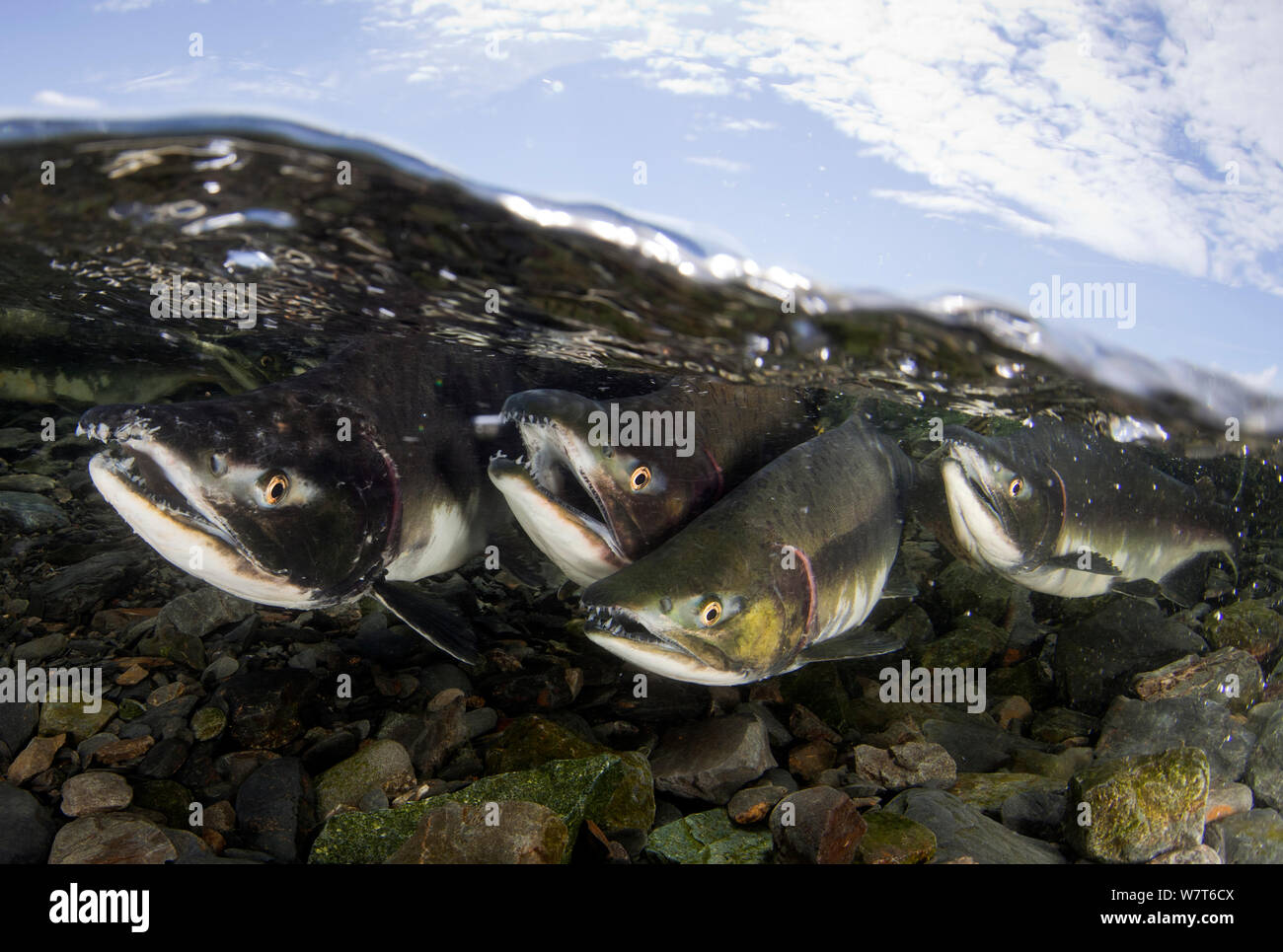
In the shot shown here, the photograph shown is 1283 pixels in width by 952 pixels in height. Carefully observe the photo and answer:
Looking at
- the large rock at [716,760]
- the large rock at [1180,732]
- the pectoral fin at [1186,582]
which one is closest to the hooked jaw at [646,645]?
the large rock at [716,760]

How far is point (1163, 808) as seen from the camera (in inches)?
137

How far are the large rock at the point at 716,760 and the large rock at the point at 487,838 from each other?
106 centimetres

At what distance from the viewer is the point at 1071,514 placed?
5.87 meters

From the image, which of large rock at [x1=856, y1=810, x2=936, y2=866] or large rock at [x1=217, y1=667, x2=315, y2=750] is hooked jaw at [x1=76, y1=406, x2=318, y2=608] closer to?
large rock at [x1=217, y1=667, x2=315, y2=750]

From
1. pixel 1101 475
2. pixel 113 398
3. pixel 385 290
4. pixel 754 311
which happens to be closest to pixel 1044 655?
pixel 1101 475

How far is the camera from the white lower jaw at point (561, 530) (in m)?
3.88

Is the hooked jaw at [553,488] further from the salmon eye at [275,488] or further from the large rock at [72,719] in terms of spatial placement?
the large rock at [72,719]

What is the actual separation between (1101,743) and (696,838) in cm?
333

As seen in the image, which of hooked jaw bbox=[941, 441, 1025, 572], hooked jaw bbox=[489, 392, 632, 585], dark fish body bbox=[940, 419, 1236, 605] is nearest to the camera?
hooked jaw bbox=[489, 392, 632, 585]

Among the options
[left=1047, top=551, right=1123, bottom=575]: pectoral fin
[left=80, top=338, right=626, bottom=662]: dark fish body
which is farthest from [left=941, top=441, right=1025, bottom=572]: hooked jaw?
[left=80, top=338, right=626, bottom=662]: dark fish body

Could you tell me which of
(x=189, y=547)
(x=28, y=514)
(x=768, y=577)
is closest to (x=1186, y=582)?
(x=768, y=577)

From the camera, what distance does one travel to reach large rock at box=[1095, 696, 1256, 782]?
182 inches

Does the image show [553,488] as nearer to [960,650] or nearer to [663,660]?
[663,660]

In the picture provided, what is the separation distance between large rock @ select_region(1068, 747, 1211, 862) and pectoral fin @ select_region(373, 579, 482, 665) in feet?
11.2
